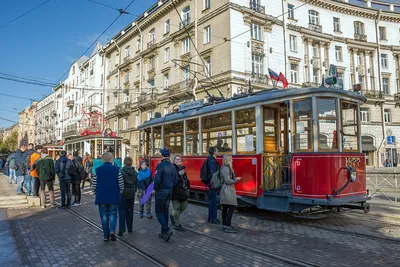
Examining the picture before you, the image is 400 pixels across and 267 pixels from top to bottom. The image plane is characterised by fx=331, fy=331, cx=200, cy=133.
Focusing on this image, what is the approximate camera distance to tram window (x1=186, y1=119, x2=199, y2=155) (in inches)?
442

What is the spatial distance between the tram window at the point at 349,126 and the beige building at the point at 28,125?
262ft

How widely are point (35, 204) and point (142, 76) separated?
27.0m

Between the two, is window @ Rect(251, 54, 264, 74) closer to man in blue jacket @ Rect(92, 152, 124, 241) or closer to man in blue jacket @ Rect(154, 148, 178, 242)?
man in blue jacket @ Rect(154, 148, 178, 242)

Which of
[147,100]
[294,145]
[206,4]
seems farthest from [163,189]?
[147,100]

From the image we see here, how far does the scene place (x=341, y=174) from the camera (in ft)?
25.7

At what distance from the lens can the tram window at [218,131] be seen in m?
9.93

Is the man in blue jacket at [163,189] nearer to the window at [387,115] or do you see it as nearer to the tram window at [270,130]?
the tram window at [270,130]

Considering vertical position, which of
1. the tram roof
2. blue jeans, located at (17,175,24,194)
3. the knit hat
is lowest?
blue jeans, located at (17,175,24,194)

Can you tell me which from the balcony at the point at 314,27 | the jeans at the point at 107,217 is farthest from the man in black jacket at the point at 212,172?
the balcony at the point at 314,27

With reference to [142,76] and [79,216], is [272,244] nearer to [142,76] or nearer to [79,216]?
[79,216]

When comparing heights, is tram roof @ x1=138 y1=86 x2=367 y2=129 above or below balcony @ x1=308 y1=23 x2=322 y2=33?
below

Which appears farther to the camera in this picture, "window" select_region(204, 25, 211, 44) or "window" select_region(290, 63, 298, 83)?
"window" select_region(290, 63, 298, 83)

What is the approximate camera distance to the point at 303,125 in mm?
8164

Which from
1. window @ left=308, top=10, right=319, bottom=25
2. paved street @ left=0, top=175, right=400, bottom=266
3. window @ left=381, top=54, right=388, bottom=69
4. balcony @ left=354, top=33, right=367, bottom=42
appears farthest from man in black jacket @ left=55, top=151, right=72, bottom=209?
Result: window @ left=381, top=54, right=388, bottom=69
